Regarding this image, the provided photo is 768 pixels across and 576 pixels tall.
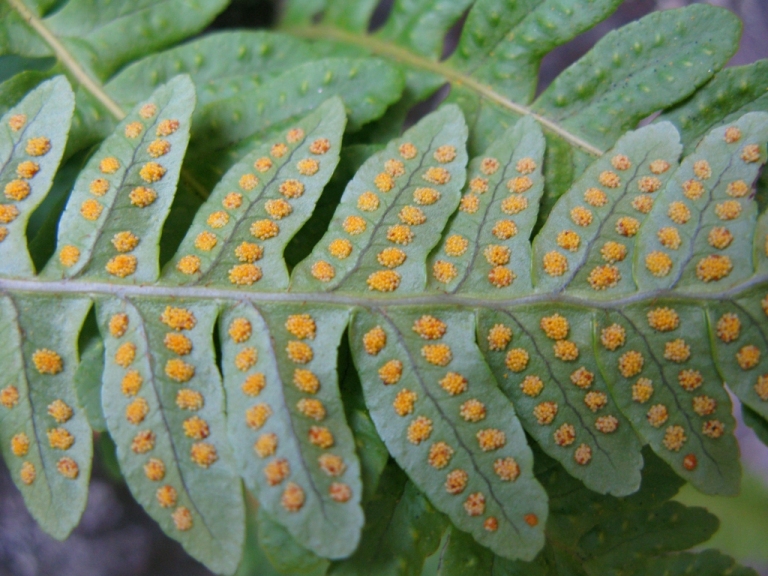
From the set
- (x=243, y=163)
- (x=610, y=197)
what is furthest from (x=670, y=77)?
(x=243, y=163)

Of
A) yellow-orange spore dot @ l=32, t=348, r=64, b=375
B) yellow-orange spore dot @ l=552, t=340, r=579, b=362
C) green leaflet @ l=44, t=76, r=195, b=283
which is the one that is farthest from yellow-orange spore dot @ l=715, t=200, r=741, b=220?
yellow-orange spore dot @ l=32, t=348, r=64, b=375

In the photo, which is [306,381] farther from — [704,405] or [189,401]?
[704,405]

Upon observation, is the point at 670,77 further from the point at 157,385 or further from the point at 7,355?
the point at 7,355

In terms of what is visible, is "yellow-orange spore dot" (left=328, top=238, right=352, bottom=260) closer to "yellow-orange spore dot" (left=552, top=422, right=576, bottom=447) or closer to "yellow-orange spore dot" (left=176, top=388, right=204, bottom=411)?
"yellow-orange spore dot" (left=176, top=388, right=204, bottom=411)

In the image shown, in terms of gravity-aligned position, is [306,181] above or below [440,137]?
above

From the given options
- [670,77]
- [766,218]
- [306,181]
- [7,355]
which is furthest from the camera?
[670,77]

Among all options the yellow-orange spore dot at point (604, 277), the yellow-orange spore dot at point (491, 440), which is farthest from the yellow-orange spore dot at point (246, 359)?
the yellow-orange spore dot at point (604, 277)
